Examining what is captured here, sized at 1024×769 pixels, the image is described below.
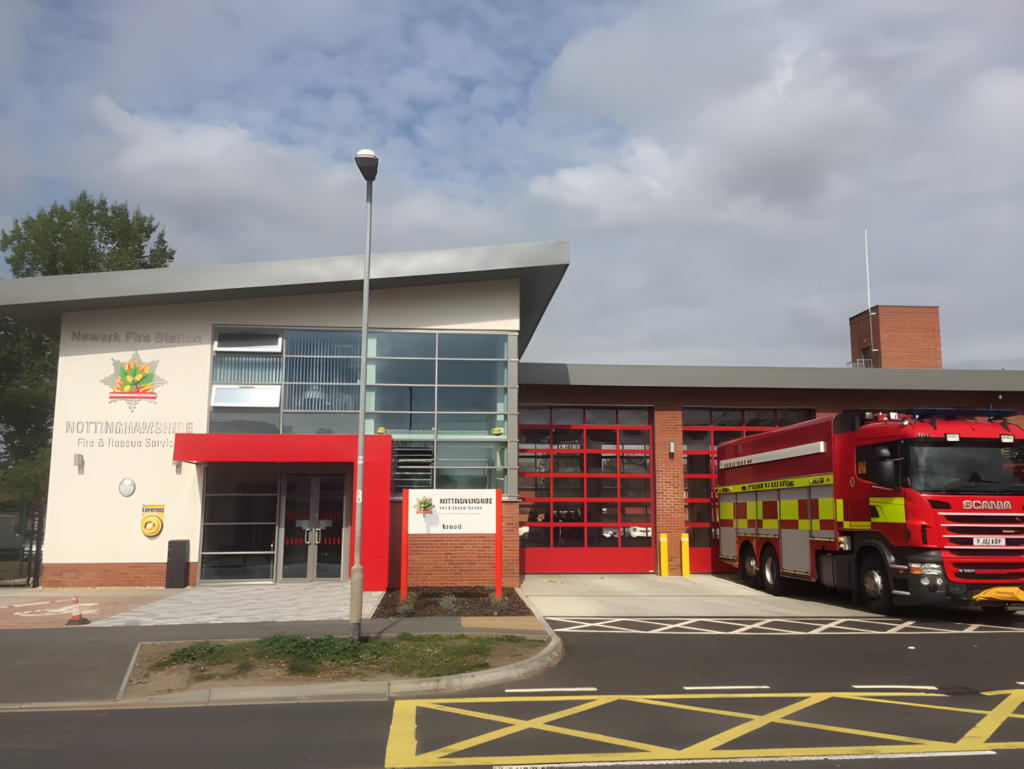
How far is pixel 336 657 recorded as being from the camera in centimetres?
960

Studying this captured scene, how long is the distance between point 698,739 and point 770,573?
12232 millimetres

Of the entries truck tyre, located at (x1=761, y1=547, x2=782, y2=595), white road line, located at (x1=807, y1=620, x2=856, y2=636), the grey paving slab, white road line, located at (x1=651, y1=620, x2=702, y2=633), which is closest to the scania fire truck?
truck tyre, located at (x1=761, y1=547, x2=782, y2=595)

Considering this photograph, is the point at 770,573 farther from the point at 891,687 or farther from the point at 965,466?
the point at 891,687

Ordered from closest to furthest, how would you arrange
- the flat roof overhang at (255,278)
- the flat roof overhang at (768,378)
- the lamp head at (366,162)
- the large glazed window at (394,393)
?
the lamp head at (366,162) < the flat roof overhang at (255,278) < the large glazed window at (394,393) < the flat roof overhang at (768,378)

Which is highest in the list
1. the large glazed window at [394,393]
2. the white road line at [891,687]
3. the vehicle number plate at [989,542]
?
the large glazed window at [394,393]

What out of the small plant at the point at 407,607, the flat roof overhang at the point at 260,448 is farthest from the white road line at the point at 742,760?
the flat roof overhang at the point at 260,448

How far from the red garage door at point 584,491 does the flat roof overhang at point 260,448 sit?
6481mm

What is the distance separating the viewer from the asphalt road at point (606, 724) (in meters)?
6.35

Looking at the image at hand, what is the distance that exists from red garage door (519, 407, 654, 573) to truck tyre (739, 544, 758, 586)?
2990 mm

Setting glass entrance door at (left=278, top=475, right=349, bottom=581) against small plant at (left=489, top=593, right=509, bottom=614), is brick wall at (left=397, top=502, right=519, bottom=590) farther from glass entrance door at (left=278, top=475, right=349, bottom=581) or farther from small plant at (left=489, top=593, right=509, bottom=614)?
small plant at (left=489, top=593, right=509, bottom=614)

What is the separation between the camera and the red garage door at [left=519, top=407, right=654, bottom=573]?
21.9m

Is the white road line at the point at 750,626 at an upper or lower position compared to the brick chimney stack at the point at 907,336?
lower

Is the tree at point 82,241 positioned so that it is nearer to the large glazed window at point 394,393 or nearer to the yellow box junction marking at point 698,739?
the large glazed window at point 394,393

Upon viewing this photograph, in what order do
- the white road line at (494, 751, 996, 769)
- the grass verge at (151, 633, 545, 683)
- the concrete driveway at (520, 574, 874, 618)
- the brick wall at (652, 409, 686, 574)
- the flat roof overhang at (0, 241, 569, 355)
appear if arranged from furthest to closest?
the brick wall at (652, 409, 686, 574) < the flat roof overhang at (0, 241, 569, 355) < the concrete driveway at (520, 574, 874, 618) < the grass verge at (151, 633, 545, 683) < the white road line at (494, 751, 996, 769)
